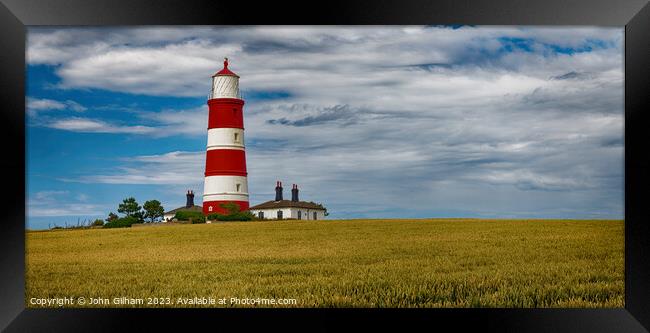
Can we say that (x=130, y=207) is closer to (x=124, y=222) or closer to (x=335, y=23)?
(x=124, y=222)

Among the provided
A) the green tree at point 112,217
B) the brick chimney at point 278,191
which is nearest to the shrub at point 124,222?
the green tree at point 112,217

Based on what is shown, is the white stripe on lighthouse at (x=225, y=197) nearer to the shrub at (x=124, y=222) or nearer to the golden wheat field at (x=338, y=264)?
the golden wheat field at (x=338, y=264)

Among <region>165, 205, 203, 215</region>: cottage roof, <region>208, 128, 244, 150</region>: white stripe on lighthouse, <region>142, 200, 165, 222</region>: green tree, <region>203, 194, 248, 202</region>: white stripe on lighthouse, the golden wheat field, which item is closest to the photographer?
the golden wheat field

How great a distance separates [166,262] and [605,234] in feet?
23.2

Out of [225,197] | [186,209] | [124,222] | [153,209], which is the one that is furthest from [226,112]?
[124,222]

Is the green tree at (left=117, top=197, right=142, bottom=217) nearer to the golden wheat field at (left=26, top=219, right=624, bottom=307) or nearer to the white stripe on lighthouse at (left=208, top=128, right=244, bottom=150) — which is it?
the golden wheat field at (left=26, top=219, right=624, bottom=307)

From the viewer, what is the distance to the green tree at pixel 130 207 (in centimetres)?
885

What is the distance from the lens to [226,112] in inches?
422

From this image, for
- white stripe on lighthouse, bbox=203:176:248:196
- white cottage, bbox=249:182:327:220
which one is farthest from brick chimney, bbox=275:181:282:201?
white stripe on lighthouse, bbox=203:176:248:196

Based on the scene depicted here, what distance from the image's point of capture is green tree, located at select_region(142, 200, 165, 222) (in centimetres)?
912

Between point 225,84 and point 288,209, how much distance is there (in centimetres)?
226

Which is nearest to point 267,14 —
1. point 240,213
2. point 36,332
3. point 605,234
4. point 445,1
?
point 445,1

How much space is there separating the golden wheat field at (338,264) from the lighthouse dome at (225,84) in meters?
2.30

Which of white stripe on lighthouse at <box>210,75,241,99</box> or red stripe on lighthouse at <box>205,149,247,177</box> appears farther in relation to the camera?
red stripe on lighthouse at <box>205,149,247,177</box>
